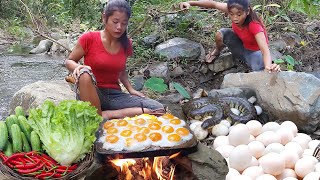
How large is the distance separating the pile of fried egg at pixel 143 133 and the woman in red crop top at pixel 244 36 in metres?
2.40

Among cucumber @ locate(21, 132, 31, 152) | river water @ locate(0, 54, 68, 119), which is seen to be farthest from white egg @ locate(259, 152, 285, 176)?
river water @ locate(0, 54, 68, 119)

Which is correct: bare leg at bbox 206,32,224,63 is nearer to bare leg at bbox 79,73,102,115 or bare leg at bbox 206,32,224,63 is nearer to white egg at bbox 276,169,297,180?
bare leg at bbox 79,73,102,115

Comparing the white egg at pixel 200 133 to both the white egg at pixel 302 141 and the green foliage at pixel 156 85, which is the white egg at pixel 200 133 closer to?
the white egg at pixel 302 141

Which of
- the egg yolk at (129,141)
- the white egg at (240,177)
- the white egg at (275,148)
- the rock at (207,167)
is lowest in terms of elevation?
the white egg at (240,177)

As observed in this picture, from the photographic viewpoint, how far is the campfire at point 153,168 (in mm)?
3164

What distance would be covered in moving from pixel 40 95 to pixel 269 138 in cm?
284

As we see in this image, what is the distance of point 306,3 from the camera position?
3.50 meters

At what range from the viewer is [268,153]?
3.61 meters

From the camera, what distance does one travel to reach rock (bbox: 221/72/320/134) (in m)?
4.86

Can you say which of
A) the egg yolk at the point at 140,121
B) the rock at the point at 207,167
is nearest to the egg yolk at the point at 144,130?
the egg yolk at the point at 140,121

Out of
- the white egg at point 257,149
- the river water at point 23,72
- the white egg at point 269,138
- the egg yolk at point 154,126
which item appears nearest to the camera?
the egg yolk at point 154,126

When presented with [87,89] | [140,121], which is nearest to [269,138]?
[140,121]

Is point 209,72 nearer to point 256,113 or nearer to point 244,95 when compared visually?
point 244,95

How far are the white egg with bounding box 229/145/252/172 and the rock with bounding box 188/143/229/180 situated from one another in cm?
35
